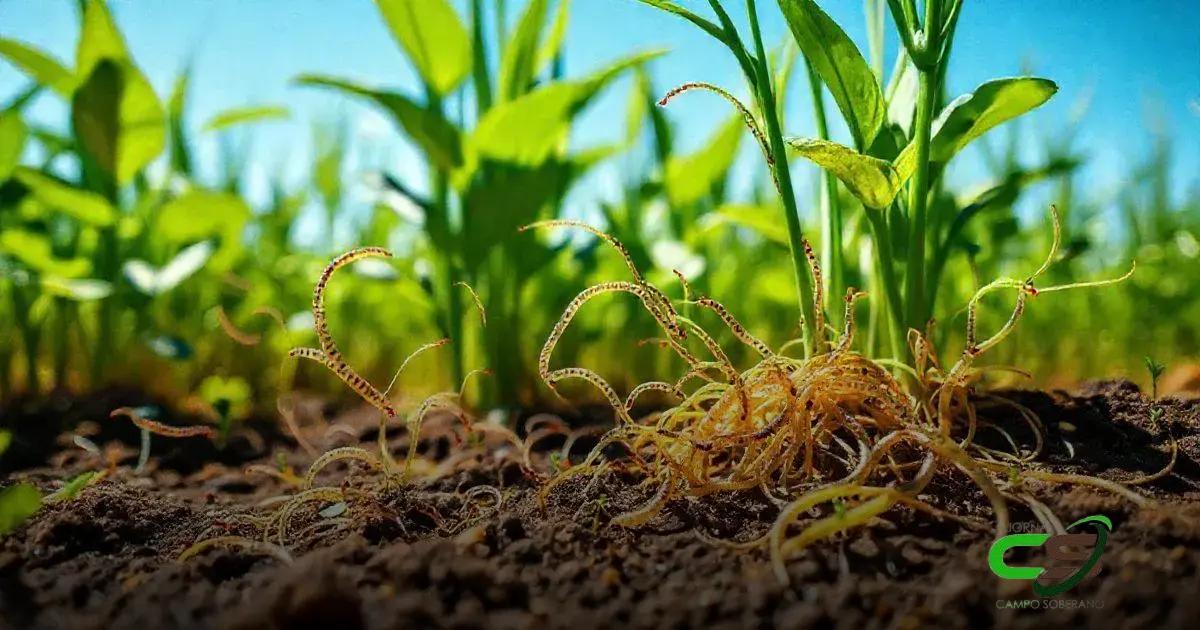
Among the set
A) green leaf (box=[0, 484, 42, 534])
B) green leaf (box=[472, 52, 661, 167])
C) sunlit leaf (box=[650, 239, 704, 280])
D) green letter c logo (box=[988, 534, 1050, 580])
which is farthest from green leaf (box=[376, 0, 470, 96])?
green letter c logo (box=[988, 534, 1050, 580])

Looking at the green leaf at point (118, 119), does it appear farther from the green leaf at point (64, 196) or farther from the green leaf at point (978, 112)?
the green leaf at point (978, 112)

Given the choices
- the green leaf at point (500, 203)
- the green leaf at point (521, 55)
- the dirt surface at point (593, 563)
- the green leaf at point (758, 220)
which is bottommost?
the dirt surface at point (593, 563)

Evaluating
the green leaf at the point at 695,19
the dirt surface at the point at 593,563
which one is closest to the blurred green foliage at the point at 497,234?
the green leaf at the point at 695,19

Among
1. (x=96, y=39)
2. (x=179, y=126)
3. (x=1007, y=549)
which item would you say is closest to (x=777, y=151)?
(x=1007, y=549)

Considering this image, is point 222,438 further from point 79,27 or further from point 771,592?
point 771,592

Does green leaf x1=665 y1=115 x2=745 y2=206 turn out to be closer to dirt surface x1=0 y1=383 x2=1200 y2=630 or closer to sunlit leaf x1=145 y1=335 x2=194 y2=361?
dirt surface x1=0 y1=383 x2=1200 y2=630

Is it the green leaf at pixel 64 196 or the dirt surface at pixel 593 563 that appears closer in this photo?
the dirt surface at pixel 593 563

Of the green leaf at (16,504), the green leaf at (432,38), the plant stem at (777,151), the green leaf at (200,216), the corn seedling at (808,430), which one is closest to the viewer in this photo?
the green leaf at (16,504)
